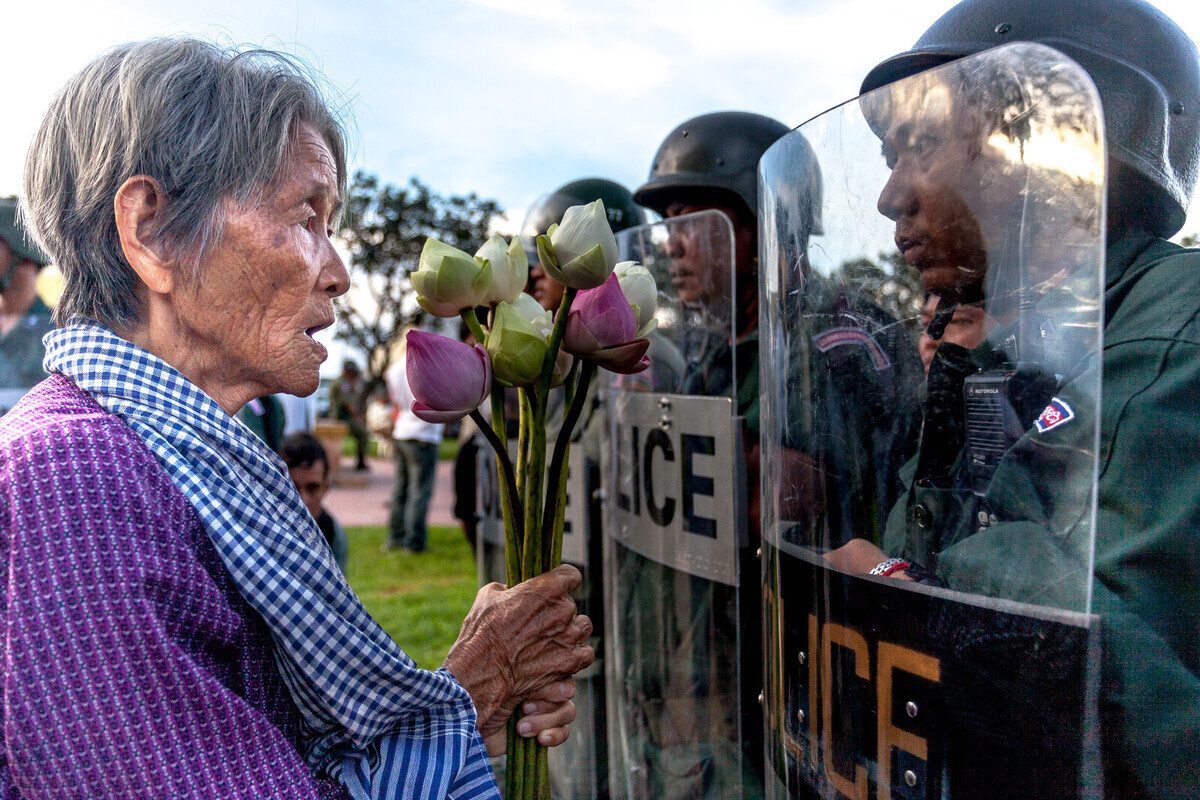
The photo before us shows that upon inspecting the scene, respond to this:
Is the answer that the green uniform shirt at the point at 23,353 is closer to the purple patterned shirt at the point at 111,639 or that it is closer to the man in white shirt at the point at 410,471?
the purple patterned shirt at the point at 111,639

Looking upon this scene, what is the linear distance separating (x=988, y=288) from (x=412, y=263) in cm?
1742

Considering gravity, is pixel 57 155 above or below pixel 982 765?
above

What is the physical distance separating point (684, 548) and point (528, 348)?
84 cm

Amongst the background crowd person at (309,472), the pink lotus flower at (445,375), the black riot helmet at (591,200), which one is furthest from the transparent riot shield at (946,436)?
the background crowd person at (309,472)

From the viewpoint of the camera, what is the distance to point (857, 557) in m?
1.02

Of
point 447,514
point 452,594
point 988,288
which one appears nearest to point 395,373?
point 452,594

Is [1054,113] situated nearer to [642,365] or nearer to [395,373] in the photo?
[642,365]

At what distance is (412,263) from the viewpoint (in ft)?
57.6

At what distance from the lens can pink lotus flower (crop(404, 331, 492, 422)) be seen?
3.74 feet

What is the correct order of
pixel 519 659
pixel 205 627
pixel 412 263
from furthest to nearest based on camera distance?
1. pixel 412 263
2. pixel 519 659
3. pixel 205 627

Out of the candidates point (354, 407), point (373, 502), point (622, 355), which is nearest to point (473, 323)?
point (622, 355)

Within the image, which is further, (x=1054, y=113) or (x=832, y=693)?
(x=832, y=693)

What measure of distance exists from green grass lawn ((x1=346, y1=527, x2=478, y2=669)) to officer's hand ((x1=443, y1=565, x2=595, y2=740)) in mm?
3187

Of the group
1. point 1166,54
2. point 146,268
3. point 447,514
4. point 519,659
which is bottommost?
point 447,514
